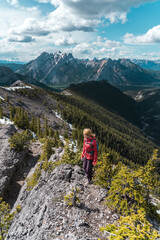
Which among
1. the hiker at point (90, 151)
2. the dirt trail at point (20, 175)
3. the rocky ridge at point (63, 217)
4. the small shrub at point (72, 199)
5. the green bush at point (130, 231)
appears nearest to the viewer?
the green bush at point (130, 231)

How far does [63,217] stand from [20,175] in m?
15.0

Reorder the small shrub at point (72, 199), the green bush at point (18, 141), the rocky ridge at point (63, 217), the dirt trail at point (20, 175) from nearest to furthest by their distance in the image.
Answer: the rocky ridge at point (63, 217) < the small shrub at point (72, 199) < the dirt trail at point (20, 175) < the green bush at point (18, 141)

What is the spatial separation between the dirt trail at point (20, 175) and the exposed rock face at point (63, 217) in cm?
792

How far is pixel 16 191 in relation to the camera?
18.5m

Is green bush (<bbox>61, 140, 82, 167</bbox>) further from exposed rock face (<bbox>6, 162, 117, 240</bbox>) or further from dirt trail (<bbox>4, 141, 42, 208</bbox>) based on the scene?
dirt trail (<bbox>4, 141, 42, 208</bbox>)

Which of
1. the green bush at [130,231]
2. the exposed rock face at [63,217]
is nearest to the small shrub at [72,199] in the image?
the exposed rock face at [63,217]

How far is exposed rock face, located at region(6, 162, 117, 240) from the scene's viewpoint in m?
7.66

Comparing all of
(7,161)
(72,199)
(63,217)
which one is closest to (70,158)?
(72,199)

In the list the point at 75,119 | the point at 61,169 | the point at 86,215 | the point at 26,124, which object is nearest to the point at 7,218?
the point at 61,169

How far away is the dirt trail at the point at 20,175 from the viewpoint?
1791 cm

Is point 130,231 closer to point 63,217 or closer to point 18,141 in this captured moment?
point 63,217

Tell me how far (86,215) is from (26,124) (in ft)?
159

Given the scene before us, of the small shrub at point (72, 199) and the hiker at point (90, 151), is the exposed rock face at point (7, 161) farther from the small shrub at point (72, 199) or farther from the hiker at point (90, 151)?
the hiker at point (90, 151)

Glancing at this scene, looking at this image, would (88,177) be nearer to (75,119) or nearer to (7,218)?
(7,218)
